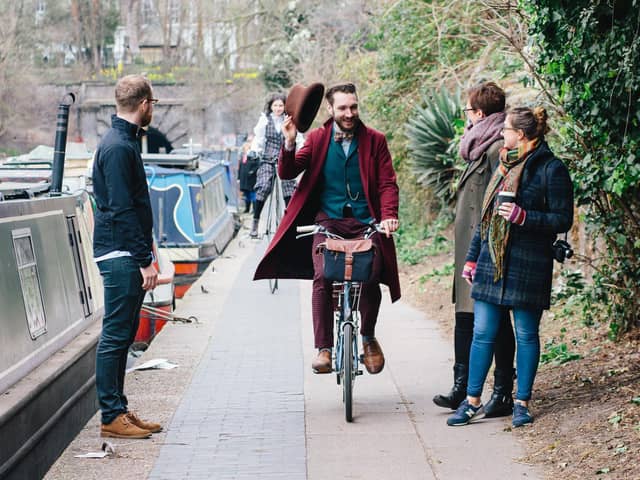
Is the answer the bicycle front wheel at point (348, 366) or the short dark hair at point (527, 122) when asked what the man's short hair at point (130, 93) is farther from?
the short dark hair at point (527, 122)

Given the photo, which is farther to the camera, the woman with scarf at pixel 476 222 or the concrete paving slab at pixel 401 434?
the woman with scarf at pixel 476 222

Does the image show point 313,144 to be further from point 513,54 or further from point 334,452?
point 513,54

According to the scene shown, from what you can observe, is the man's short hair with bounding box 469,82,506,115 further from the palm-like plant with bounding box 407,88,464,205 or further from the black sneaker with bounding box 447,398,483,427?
the palm-like plant with bounding box 407,88,464,205

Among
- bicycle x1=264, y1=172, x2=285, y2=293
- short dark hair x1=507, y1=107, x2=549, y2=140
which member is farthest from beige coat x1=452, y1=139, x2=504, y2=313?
bicycle x1=264, y1=172, x2=285, y2=293

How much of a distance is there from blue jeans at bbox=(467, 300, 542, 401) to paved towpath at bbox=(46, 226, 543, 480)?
0.27 meters

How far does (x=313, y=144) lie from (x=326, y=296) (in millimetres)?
898

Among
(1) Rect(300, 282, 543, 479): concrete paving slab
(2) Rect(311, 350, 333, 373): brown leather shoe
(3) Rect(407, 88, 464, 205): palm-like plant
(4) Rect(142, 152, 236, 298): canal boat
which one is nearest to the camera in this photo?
(1) Rect(300, 282, 543, 479): concrete paving slab

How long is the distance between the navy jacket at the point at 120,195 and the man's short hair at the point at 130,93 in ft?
0.26

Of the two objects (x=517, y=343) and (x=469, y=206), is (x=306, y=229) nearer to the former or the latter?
(x=469, y=206)

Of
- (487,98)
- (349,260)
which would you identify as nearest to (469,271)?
(349,260)

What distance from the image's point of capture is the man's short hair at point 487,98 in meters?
→ 6.26

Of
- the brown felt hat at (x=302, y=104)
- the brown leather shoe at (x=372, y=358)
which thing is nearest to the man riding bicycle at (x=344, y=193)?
the brown leather shoe at (x=372, y=358)

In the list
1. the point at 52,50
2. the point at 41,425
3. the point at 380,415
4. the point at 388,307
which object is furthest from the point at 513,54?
the point at 52,50

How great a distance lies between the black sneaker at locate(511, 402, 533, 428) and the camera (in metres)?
5.88
